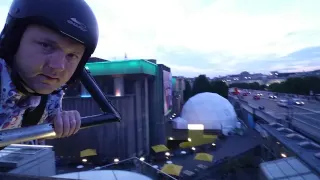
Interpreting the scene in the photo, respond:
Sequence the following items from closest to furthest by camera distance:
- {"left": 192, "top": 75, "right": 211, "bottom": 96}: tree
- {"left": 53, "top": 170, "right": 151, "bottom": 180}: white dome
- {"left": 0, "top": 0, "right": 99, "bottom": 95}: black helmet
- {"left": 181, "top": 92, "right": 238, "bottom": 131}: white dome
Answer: {"left": 0, "top": 0, "right": 99, "bottom": 95}: black helmet, {"left": 53, "top": 170, "right": 151, "bottom": 180}: white dome, {"left": 181, "top": 92, "right": 238, "bottom": 131}: white dome, {"left": 192, "top": 75, "right": 211, "bottom": 96}: tree

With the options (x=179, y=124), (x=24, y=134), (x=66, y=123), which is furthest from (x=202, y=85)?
(x=24, y=134)

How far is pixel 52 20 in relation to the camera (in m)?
1.26

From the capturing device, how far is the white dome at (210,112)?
28.8 meters

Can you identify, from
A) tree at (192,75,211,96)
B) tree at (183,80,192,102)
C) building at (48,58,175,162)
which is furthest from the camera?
tree at (183,80,192,102)

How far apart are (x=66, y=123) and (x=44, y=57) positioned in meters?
0.48

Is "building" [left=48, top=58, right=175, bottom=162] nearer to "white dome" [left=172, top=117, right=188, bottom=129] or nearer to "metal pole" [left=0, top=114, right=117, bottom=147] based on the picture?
"white dome" [left=172, top=117, right=188, bottom=129]

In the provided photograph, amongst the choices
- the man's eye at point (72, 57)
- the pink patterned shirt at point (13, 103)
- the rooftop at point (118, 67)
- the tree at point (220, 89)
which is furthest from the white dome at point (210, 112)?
the man's eye at point (72, 57)

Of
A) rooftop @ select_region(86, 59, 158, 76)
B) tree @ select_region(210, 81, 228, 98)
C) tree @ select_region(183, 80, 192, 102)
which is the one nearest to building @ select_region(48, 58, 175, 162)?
rooftop @ select_region(86, 59, 158, 76)

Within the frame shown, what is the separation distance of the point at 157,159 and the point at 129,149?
2915mm

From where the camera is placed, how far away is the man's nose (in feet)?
4.34

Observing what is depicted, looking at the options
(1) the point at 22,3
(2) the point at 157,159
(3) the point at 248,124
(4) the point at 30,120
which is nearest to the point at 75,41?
(1) the point at 22,3

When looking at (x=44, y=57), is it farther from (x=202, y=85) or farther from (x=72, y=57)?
(x=202, y=85)

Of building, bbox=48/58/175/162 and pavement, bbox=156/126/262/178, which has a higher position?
building, bbox=48/58/175/162

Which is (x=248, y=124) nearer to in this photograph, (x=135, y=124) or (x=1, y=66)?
(x=135, y=124)
